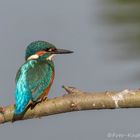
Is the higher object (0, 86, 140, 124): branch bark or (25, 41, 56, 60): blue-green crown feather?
(25, 41, 56, 60): blue-green crown feather

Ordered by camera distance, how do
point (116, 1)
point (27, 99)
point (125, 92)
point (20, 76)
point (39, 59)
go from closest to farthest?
point (116, 1) < point (125, 92) < point (27, 99) < point (20, 76) < point (39, 59)

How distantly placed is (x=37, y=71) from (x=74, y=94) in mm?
585

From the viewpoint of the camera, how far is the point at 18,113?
1.14 metres

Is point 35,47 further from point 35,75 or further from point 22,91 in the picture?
point 22,91

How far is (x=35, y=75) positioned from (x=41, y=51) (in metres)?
0.18

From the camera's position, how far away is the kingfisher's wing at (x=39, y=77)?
60.0 inches

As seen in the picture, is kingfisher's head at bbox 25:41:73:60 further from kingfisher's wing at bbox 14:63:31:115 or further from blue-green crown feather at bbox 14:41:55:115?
kingfisher's wing at bbox 14:63:31:115

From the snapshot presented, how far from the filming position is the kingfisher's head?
1.72 metres

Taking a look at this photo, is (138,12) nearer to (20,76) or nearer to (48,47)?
(20,76)

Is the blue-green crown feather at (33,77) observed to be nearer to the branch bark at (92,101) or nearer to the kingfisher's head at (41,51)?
the kingfisher's head at (41,51)

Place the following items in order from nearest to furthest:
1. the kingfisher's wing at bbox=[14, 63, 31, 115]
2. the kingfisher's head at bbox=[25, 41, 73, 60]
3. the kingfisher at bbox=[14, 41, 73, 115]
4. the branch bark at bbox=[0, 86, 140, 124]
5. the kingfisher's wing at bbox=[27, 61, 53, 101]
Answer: the branch bark at bbox=[0, 86, 140, 124] → the kingfisher's wing at bbox=[14, 63, 31, 115] → the kingfisher at bbox=[14, 41, 73, 115] → the kingfisher's wing at bbox=[27, 61, 53, 101] → the kingfisher's head at bbox=[25, 41, 73, 60]

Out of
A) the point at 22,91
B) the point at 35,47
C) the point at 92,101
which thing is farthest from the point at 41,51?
the point at 92,101

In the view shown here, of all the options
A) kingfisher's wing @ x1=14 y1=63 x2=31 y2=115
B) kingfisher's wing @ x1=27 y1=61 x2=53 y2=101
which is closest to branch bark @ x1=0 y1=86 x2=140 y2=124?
kingfisher's wing @ x1=14 y1=63 x2=31 y2=115

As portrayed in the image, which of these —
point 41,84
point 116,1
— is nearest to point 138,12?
point 116,1
